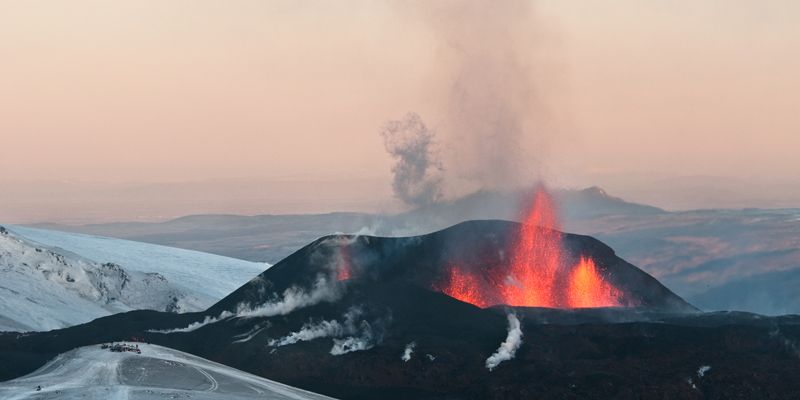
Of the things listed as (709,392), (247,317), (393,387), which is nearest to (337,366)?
(393,387)

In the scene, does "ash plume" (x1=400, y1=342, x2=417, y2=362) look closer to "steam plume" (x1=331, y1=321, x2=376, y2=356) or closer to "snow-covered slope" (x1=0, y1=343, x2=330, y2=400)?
"steam plume" (x1=331, y1=321, x2=376, y2=356)

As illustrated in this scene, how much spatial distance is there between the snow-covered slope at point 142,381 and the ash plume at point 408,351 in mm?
15709

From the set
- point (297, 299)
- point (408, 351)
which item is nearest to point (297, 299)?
point (297, 299)

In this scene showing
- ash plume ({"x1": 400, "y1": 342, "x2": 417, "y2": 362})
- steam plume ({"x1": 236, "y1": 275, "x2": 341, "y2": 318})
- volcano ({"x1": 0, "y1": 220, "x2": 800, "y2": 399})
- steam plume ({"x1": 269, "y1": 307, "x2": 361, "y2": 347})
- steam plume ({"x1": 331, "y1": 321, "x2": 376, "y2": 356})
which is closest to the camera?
volcano ({"x1": 0, "y1": 220, "x2": 800, "y2": 399})

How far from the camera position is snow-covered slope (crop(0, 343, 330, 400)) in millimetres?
150750

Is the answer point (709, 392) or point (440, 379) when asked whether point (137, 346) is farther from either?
point (709, 392)

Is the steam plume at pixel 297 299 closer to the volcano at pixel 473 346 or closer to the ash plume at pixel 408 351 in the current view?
the volcano at pixel 473 346

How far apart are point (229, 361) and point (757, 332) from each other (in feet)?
273

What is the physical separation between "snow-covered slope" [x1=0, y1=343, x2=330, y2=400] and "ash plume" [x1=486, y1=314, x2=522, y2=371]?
2678cm

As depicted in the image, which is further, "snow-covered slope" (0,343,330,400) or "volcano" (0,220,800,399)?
"volcano" (0,220,800,399)

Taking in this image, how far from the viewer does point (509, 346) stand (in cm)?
16800

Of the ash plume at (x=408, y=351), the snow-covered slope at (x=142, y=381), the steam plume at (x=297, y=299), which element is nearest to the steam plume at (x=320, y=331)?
the steam plume at (x=297, y=299)

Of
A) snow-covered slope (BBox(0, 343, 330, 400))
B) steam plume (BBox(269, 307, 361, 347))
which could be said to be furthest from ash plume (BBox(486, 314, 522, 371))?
snow-covered slope (BBox(0, 343, 330, 400))

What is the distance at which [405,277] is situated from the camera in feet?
655
